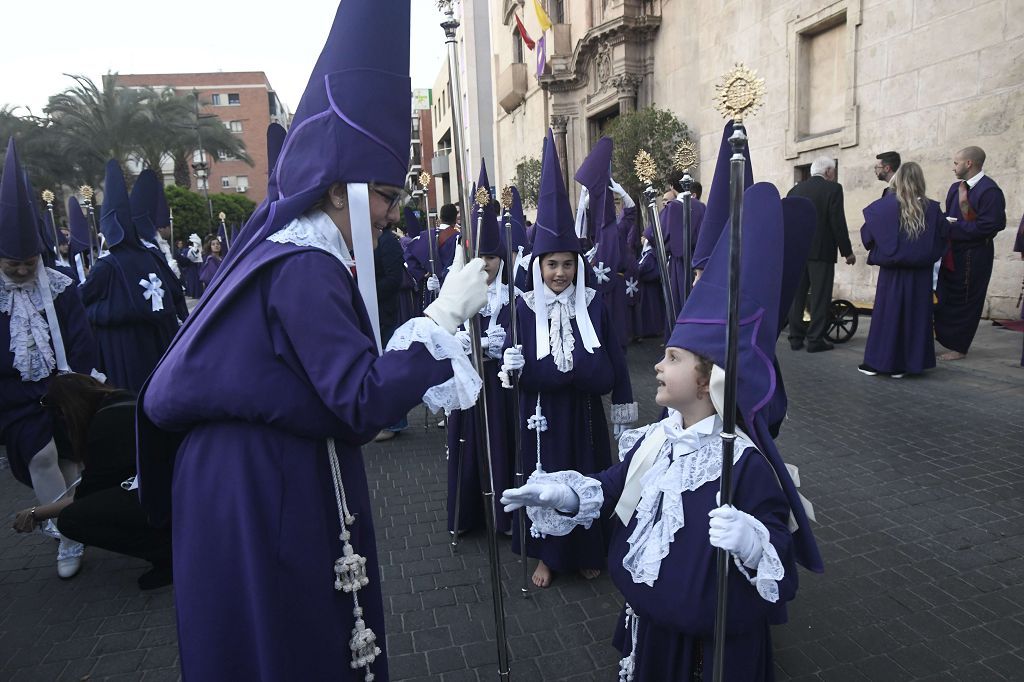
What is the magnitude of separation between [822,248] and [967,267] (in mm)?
1776

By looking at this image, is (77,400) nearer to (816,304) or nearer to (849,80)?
(816,304)

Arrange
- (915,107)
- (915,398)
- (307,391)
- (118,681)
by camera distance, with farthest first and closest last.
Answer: (915,107) → (915,398) → (118,681) → (307,391)

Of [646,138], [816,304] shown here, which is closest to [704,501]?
[816,304]

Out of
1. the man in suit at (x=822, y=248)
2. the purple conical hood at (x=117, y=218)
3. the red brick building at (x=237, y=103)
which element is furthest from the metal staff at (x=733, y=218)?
the red brick building at (x=237, y=103)

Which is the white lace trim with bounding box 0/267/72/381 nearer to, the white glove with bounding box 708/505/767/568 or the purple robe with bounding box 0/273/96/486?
the purple robe with bounding box 0/273/96/486

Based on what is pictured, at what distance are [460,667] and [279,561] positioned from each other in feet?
5.27

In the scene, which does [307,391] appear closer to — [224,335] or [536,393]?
[224,335]

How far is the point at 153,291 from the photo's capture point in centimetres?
629

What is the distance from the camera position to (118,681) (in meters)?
3.16

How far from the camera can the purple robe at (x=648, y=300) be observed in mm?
10984

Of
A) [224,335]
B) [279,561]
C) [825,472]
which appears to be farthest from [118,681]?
[825,472]

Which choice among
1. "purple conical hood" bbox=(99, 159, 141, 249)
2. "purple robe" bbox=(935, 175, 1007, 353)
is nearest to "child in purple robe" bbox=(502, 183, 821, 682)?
"purple conical hood" bbox=(99, 159, 141, 249)

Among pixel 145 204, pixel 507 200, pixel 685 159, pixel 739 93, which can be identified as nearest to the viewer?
pixel 739 93

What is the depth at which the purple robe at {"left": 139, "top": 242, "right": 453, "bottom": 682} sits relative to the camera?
1.77 metres
